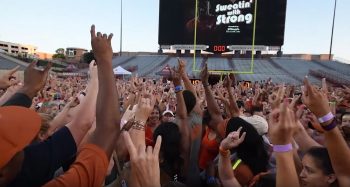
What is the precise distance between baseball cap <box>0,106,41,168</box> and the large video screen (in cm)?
2319

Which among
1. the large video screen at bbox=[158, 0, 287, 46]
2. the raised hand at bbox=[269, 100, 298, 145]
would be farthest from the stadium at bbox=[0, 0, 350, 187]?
the large video screen at bbox=[158, 0, 287, 46]

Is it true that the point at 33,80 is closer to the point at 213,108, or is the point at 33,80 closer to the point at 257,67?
the point at 213,108

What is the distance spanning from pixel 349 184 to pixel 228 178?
755mm

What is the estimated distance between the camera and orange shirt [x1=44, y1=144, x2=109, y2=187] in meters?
1.23

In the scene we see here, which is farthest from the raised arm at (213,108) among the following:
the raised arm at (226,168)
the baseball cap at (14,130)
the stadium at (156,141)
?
the baseball cap at (14,130)

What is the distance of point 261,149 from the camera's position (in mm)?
2451

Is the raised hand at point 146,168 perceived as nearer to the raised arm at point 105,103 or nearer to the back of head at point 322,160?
the raised arm at point 105,103

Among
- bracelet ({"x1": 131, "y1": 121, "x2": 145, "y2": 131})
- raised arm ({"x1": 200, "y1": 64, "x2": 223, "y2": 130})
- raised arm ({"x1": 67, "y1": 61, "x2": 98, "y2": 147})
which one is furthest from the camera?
raised arm ({"x1": 200, "y1": 64, "x2": 223, "y2": 130})

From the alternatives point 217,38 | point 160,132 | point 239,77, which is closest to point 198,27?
point 217,38

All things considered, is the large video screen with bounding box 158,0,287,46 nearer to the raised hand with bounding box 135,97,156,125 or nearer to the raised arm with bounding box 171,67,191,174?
the raised arm with bounding box 171,67,191,174

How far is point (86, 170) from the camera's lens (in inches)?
50.0

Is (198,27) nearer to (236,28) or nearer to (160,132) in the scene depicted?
(236,28)

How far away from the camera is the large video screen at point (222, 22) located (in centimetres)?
2342

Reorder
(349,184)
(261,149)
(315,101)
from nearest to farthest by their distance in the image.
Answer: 1. (349,184)
2. (315,101)
3. (261,149)
